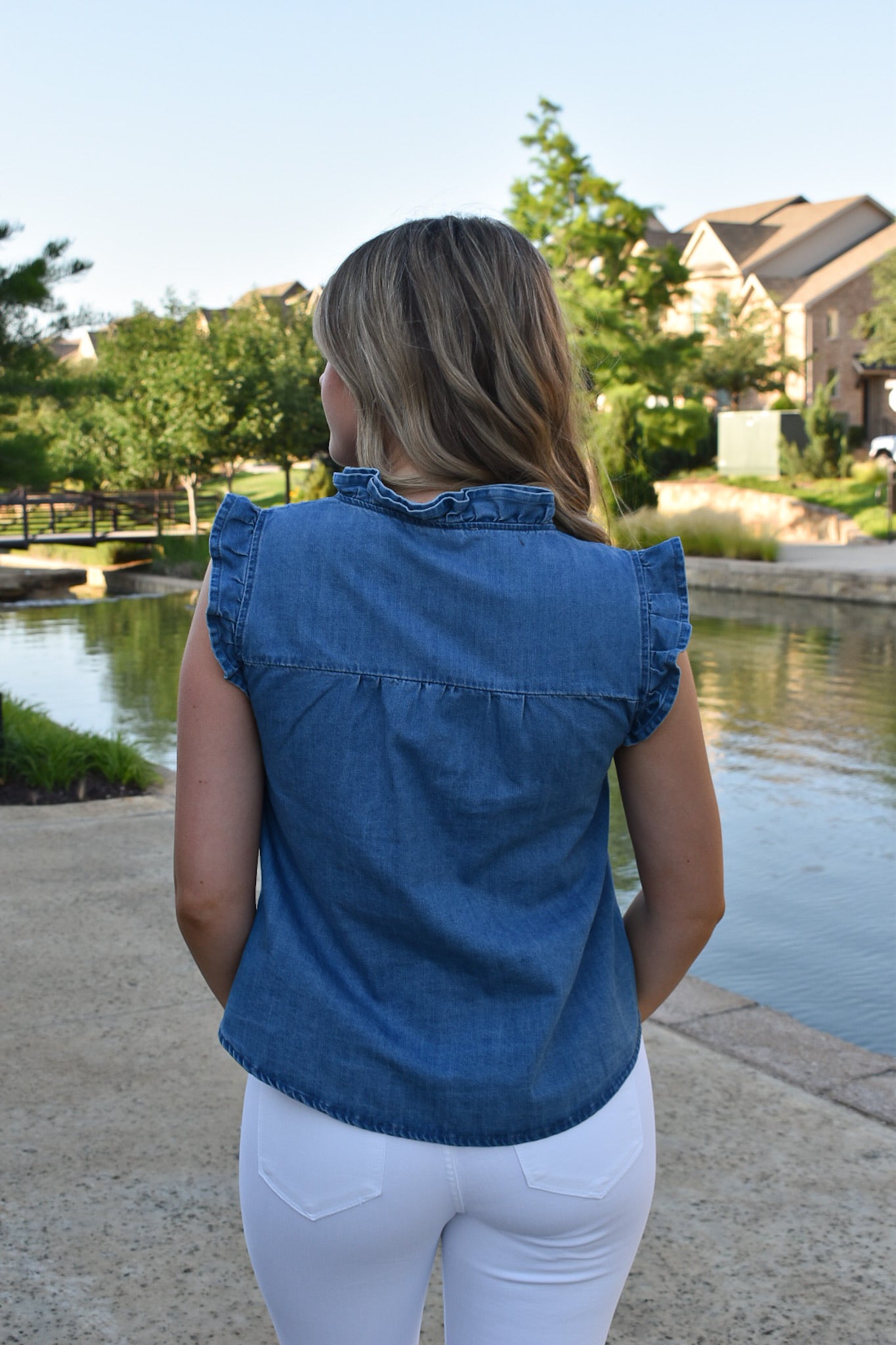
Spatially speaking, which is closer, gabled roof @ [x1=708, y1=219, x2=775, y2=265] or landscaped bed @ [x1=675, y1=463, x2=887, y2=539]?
landscaped bed @ [x1=675, y1=463, x2=887, y2=539]

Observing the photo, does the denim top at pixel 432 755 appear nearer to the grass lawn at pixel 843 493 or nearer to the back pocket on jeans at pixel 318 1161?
the back pocket on jeans at pixel 318 1161

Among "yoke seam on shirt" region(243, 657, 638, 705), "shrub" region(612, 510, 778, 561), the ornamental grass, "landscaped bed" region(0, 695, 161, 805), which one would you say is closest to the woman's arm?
"yoke seam on shirt" region(243, 657, 638, 705)

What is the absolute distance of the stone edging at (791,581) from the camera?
1808 centimetres

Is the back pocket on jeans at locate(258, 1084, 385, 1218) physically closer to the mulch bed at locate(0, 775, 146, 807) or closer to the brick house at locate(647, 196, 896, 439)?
the mulch bed at locate(0, 775, 146, 807)

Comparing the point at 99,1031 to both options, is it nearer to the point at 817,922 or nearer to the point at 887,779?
the point at 817,922

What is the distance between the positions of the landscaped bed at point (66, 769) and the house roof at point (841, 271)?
1774 inches

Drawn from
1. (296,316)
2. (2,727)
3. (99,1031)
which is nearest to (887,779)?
(2,727)

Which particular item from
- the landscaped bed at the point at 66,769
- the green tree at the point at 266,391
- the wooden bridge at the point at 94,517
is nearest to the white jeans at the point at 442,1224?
the landscaped bed at the point at 66,769

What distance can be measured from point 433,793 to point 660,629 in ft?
0.89

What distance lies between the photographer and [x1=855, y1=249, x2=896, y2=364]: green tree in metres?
42.1

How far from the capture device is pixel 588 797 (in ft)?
4.33

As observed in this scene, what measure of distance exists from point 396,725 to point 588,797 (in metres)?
0.22

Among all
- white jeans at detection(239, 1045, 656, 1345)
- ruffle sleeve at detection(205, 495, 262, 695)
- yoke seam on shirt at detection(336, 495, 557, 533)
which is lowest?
white jeans at detection(239, 1045, 656, 1345)

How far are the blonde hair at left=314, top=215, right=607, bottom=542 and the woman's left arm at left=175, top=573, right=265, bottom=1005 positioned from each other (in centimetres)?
25
